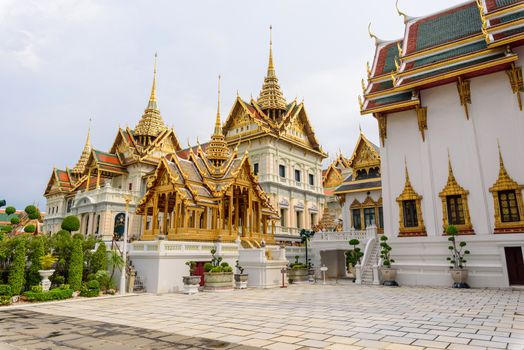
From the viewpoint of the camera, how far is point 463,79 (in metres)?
15.0

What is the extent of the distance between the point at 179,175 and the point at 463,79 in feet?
42.8

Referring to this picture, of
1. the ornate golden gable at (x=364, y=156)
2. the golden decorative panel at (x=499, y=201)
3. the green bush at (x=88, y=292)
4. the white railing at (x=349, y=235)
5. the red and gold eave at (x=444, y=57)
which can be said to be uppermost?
the red and gold eave at (x=444, y=57)

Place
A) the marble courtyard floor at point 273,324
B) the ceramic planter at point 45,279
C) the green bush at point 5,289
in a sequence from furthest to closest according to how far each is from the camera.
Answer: the ceramic planter at point 45,279
the green bush at point 5,289
the marble courtyard floor at point 273,324

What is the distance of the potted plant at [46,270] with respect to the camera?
1114 centimetres

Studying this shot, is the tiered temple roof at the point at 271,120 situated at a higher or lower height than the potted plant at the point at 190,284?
higher

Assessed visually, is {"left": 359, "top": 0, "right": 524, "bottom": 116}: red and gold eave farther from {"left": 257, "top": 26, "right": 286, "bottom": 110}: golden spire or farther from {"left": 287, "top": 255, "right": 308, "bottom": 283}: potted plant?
{"left": 257, "top": 26, "right": 286, "bottom": 110}: golden spire

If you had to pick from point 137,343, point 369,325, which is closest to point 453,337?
point 369,325

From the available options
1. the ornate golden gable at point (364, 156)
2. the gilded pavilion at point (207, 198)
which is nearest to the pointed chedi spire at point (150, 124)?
the gilded pavilion at point (207, 198)

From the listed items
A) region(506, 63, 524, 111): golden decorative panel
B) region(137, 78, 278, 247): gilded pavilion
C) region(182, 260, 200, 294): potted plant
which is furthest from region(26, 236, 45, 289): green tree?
region(506, 63, 524, 111): golden decorative panel

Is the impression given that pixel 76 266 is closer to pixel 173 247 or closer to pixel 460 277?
pixel 173 247

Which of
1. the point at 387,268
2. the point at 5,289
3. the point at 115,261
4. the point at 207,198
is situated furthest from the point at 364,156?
the point at 5,289

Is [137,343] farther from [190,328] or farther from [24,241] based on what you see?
[24,241]

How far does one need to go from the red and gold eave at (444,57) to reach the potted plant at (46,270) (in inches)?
569

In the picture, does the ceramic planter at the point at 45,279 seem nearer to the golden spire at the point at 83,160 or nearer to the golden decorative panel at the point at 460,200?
the golden decorative panel at the point at 460,200
